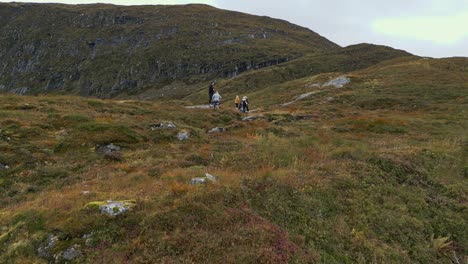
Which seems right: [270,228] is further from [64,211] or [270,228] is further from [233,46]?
[233,46]

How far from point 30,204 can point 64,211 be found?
85.0 inches

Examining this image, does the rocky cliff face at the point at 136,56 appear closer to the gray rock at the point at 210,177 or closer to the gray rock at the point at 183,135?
the gray rock at the point at 183,135

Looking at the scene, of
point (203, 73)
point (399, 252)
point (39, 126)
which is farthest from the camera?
point (203, 73)

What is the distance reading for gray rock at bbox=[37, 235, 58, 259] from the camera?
1010 centimetres

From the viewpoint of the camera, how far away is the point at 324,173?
16.4 m

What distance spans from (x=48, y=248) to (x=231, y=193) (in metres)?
5.70

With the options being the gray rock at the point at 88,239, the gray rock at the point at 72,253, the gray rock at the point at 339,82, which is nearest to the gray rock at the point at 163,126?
the gray rock at the point at 88,239

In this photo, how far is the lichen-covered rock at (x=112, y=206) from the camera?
1134 cm

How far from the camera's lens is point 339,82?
74062 mm

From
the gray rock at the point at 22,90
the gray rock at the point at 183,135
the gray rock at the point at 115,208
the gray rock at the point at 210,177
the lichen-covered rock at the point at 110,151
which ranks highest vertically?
the gray rock at the point at 210,177

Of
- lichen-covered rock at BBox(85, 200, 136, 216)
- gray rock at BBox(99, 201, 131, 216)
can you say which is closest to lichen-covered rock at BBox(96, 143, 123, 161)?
lichen-covered rock at BBox(85, 200, 136, 216)

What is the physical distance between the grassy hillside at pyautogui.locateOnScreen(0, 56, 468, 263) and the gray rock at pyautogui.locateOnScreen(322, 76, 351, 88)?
41895 mm

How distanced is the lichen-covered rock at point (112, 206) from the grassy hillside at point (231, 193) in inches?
5.9

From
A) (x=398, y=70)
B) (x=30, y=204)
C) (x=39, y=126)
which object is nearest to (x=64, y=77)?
(x=398, y=70)
